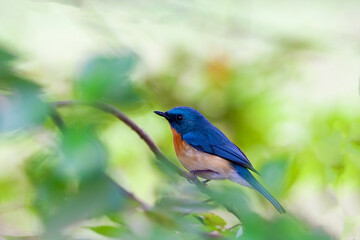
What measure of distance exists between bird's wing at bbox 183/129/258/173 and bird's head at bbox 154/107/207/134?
1.1 inches

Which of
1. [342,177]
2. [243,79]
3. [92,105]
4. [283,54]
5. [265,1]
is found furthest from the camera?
[265,1]

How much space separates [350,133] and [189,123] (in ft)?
2.34

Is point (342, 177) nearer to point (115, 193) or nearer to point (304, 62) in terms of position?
point (115, 193)

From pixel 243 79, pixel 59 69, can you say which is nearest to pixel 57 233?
pixel 59 69

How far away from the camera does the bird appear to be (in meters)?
1.51

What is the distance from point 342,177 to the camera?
38.5 inches

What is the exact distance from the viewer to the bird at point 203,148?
1.51 meters

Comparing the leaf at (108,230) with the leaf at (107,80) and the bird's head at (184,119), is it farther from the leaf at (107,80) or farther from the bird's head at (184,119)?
the bird's head at (184,119)

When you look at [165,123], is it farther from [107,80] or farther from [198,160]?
[107,80]

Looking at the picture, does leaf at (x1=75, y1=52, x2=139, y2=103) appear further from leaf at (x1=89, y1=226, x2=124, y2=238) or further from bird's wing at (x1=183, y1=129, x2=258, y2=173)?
bird's wing at (x1=183, y1=129, x2=258, y2=173)

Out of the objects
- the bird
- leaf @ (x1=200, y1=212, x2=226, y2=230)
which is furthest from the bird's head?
leaf @ (x1=200, y1=212, x2=226, y2=230)

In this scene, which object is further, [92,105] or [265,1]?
[265,1]

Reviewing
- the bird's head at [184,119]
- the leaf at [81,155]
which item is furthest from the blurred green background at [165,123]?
the bird's head at [184,119]

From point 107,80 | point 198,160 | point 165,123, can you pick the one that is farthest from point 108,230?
point 165,123
